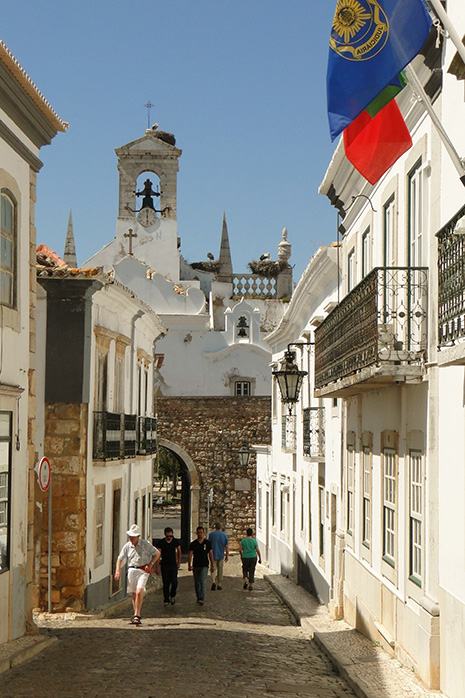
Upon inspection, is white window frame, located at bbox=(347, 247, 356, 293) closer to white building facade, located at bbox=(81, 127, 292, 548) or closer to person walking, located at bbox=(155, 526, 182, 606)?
person walking, located at bbox=(155, 526, 182, 606)

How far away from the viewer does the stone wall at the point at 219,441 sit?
34.6m

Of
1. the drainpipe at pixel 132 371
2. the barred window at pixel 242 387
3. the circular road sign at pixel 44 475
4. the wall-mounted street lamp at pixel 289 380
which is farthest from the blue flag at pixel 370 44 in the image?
the barred window at pixel 242 387

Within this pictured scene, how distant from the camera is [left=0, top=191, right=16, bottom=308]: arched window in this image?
447 inches

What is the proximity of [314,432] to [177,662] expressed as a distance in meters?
9.04

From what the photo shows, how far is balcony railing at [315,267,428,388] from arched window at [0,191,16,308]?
154 inches

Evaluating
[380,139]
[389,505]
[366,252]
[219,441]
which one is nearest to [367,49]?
[380,139]

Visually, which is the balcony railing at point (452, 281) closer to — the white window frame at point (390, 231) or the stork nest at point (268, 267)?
the white window frame at point (390, 231)

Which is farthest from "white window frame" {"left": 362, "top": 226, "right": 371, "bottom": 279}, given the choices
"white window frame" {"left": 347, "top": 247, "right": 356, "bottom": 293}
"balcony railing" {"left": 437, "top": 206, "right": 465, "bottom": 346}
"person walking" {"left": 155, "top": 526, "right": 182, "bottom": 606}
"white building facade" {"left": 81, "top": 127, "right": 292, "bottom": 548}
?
"white building facade" {"left": 81, "top": 127, "right": 292, "bottom": 548}

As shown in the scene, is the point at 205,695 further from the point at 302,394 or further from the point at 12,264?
the point at 302,394

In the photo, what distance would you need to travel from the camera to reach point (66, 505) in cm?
1609

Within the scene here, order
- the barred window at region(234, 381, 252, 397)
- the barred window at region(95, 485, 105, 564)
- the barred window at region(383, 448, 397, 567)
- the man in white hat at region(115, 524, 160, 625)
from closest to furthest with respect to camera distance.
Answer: the barred window at region(383, 448, 397, 567) < the man in white hat at region(115, 524, 160, 625) < the barred window at region(95, 485, 105, 564) < the barred window at region(234, 381, 252, 397)

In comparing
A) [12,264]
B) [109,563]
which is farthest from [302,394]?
[12,264]

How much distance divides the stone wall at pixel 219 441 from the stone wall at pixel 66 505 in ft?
60.3

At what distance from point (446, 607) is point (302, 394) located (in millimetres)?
13660
